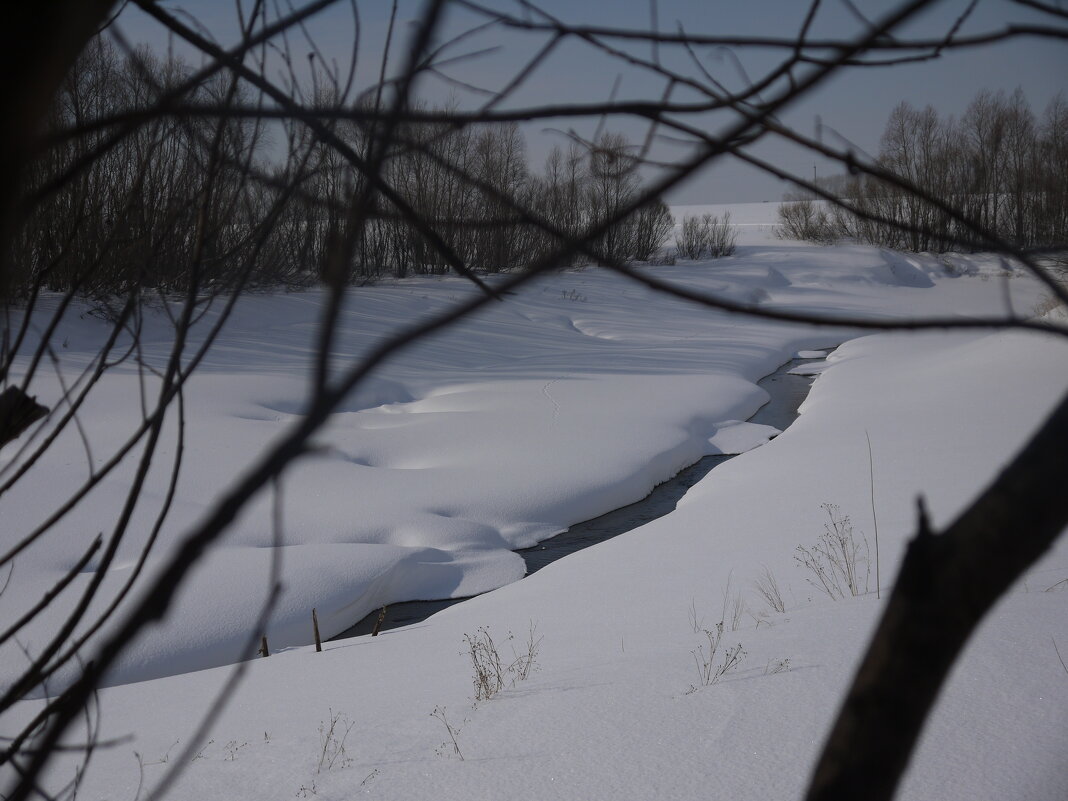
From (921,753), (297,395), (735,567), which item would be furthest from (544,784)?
(297,395)

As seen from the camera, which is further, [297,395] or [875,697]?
[297,395]

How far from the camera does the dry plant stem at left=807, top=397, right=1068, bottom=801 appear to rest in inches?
18.7

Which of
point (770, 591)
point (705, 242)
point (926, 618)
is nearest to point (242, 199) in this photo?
point (926, 618)

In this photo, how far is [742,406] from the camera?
10578 mm

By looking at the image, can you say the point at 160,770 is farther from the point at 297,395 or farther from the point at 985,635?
the point at 297,395

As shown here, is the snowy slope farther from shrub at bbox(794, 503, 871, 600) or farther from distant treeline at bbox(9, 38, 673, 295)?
distant treeline at bbox(9, 38, 673, 295)

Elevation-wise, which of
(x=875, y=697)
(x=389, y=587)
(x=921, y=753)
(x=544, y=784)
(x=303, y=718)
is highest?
(x=875, y=697)

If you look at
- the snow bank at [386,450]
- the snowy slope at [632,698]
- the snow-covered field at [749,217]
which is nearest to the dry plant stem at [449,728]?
the snowy slope at [632,698]

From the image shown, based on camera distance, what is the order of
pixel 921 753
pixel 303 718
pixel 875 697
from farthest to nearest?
1. pixel 303 718
2. pixel 921 753
3. pixel 875 697

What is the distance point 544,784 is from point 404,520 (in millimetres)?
4308

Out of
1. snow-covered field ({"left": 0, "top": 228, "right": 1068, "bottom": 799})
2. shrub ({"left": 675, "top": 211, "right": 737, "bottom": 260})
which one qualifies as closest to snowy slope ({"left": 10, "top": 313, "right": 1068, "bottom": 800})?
snow-covered field ({"left": 0, "top": 228, "right": 1068, "bottom": 799})

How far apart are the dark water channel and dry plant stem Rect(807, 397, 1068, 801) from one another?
4864 millimetres

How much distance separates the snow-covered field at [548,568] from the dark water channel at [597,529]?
134mm

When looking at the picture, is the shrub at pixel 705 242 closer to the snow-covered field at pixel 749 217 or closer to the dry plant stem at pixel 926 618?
the snow-covered field at pixel 749 217
